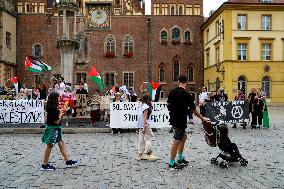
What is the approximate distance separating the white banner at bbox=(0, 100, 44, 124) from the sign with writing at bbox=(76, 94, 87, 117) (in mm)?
2209

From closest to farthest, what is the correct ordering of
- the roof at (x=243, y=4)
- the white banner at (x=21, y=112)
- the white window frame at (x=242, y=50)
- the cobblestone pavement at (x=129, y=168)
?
1. the cobblestone pavement at (x=129, y=168)
2. the white banner at (x=21, y=112)
3. the roof at (x=243, y=4)
4. the white window frame at (x=242, y=50)

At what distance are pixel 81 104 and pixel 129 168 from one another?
10.5 m

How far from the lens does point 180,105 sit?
28.0 ft

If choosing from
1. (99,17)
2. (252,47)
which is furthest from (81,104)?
(99,17)

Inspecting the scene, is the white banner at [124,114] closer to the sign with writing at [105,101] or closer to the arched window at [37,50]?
the sign with writing at [105,101]

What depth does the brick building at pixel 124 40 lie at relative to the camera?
45844 mm

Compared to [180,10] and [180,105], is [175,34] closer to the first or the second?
[180,10]

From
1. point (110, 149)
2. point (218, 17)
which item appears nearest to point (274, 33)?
point (218, 17)

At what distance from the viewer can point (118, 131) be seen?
16.5 metres

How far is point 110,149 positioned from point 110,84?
35004mm

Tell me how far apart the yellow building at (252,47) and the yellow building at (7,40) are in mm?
21733

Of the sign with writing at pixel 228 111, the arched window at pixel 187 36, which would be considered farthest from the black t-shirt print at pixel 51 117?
the arched window at pixel 187 36

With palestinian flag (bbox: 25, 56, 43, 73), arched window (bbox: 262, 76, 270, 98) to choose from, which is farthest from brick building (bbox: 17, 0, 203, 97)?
palestinian flag (bbox: 25, 56, 43, 73)

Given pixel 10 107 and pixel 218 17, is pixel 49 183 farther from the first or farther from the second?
pixel 218 17
